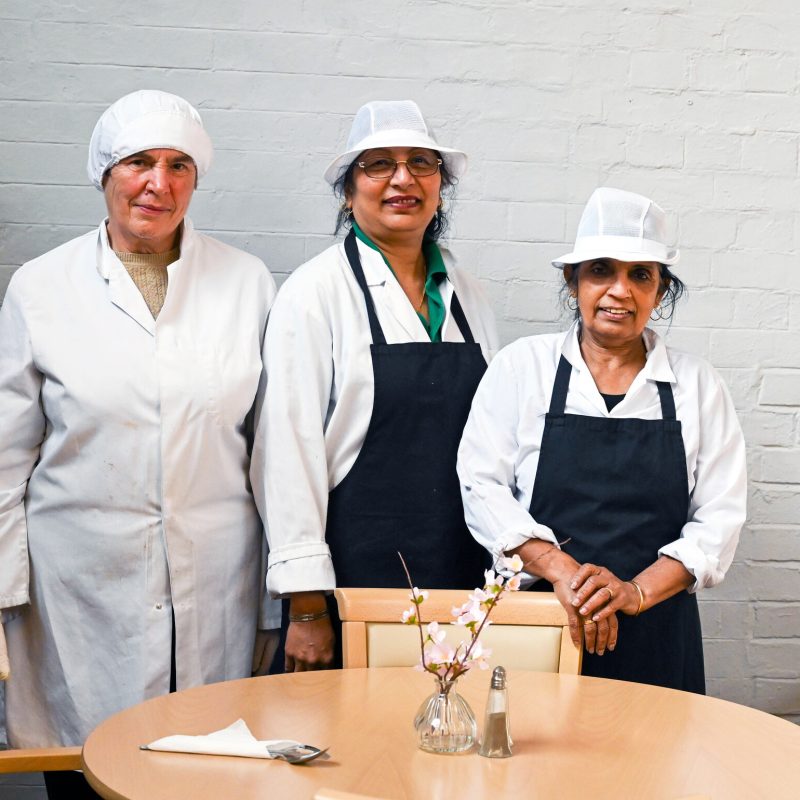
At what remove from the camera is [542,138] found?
3096 mm

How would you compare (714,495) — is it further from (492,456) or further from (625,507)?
(492,456)

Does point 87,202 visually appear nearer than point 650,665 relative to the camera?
No

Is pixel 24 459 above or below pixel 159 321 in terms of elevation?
below

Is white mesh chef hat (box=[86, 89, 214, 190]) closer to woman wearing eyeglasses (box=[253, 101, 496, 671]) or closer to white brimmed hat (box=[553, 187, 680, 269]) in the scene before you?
woman wearing eyeglasses (box=[253, 101, 496, 671])

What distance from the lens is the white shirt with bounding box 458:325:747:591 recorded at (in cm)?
242

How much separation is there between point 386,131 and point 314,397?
63 centimetres

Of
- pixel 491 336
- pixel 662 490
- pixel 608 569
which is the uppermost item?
pixel 491 336

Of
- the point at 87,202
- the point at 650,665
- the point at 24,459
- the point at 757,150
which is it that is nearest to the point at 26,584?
the point at 24,459

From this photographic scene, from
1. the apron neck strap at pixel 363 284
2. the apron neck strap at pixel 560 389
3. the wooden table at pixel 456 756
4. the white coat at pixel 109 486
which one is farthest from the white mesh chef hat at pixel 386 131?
the wooden table at pixel 456 756

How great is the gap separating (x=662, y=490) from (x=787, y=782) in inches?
38.0

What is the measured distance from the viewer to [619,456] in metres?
2.43

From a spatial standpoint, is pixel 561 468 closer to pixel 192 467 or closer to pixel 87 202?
pixel 192 467

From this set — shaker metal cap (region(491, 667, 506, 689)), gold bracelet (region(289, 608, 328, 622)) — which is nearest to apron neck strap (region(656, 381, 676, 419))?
gold bracelet (region(289, 608, 328, 622))

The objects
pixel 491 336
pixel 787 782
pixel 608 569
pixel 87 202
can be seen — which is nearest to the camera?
pixel 787 782
